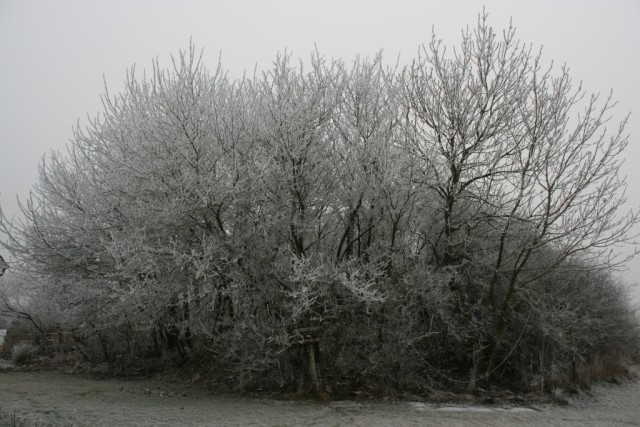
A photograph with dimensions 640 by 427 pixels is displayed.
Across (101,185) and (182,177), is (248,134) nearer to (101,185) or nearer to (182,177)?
(182,177)

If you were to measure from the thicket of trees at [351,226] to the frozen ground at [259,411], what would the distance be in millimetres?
751

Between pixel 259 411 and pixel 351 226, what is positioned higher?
pixel 351 226

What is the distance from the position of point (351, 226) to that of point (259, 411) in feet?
12.4

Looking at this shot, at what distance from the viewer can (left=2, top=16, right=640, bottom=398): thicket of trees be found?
8.11m

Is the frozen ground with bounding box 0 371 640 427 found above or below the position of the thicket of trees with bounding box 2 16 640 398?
below

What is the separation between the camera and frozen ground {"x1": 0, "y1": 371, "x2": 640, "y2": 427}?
686 cm

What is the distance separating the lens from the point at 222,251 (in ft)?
25.9

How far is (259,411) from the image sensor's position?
7406 mm

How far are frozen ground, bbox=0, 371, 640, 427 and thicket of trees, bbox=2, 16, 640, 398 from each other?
2.46 ft

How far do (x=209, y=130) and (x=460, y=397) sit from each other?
253 inches

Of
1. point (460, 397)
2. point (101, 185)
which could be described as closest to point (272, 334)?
point (460, 397)

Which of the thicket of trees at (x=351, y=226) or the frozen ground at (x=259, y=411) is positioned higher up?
the thicket of trees at (x=351, y=226)

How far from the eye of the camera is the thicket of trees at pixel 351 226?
26.6 ft

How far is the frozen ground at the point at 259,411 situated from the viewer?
6859mm
